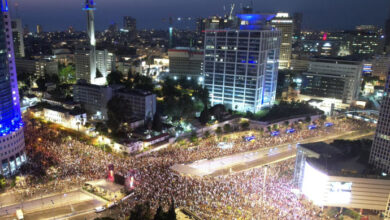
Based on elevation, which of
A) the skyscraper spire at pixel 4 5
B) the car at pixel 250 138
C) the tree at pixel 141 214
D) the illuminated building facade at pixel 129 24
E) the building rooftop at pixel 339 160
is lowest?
the car at pixel 250 138

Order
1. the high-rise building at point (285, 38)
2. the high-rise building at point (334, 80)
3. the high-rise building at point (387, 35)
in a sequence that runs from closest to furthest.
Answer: the high-rise building at point (334, 80) < the high-rise building at point (285, 38) < the high-rise building at point (387, 35)

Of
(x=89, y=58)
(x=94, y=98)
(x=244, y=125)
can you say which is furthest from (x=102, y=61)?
(x=244, y=125)

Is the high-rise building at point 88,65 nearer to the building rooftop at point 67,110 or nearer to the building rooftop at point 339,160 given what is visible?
the building rooftop at point 67,110

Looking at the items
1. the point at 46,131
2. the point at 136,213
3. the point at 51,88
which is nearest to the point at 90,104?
the point at 46,131

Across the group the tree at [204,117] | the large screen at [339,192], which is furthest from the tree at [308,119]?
the large screen at [339,192]

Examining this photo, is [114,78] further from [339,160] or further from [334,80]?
[339,160]

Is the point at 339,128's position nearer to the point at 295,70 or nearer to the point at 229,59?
the point at 229,59

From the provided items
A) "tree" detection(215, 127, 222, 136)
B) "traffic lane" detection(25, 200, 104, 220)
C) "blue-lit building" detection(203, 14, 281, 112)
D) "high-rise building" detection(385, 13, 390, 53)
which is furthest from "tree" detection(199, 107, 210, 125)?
"high-rise building" detection(385, 13, 390, 53)
